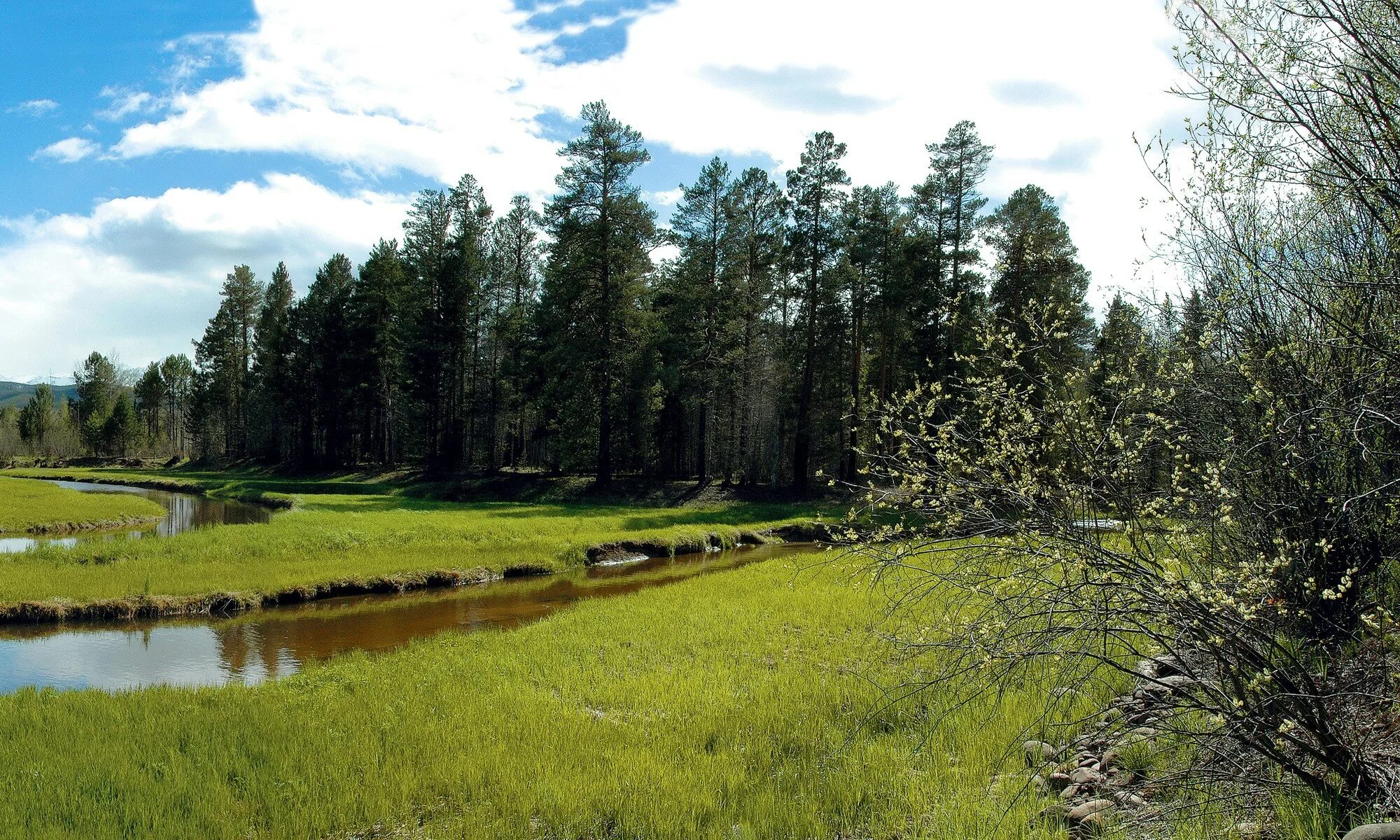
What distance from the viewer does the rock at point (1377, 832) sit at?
3.54 meters

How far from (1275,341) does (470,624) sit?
13883 millimetres

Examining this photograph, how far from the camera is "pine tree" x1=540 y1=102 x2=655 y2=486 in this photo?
3616cm

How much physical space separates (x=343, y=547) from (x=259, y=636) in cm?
732

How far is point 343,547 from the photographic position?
21.1 metres

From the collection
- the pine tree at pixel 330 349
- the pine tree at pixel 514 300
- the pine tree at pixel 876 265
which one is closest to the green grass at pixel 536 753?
the pine tree at pixel 876 265

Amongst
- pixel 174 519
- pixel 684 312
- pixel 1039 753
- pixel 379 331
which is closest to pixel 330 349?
pixel 379 331

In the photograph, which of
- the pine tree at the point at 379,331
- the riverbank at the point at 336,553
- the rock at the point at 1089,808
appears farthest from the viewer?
the pine tree at the point at 379,331

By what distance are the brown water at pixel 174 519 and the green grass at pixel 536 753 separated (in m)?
16.2

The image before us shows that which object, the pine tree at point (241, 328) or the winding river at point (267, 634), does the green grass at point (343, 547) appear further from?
the pine tree at point (241, 328)

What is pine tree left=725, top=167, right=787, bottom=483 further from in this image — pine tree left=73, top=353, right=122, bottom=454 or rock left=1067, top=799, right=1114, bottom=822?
pine tree left=73, top=353, right=122, bottom=454

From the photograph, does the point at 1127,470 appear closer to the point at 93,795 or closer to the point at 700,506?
the point at 93,795

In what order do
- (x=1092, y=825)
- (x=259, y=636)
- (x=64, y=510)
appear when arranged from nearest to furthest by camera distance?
(x=1092, y=825) → (x=259, y=636) → (x=64, y=510)

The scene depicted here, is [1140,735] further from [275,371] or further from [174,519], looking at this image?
[275,371]

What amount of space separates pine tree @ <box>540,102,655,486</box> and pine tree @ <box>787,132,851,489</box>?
7.43 meters
